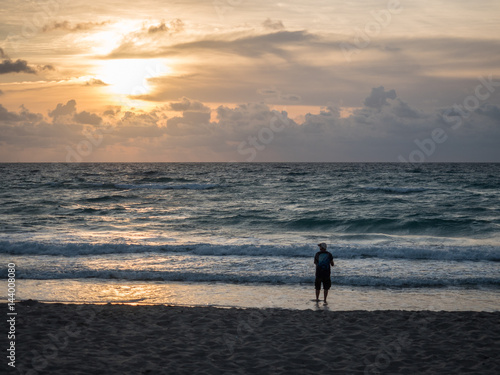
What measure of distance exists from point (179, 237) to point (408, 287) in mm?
13371

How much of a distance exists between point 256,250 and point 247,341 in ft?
35.1

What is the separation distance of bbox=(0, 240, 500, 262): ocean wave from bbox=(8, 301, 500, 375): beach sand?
8.23 meters

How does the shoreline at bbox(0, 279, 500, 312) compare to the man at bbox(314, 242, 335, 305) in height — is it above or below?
below

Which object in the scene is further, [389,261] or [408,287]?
[389,261]

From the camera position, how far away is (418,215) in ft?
99.0

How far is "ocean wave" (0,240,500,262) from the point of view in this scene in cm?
1838

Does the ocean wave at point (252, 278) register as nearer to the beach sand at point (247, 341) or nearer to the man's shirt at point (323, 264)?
the man's shirt at point (323, 264)

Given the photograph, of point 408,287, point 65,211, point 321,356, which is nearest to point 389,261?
point 408,287

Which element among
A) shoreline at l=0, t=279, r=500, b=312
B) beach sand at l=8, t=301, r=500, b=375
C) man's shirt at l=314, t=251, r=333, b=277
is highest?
man's shirt at l=314, t=251, r=333, b=277

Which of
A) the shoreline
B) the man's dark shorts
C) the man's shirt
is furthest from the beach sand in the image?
the man's shirt

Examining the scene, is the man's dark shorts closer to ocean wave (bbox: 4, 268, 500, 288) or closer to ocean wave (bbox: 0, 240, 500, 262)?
ocean wave (bbox: 4, 268, 500, 288)

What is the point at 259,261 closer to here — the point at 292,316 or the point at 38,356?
the point at 292,316

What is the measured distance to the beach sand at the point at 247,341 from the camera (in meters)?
7.34

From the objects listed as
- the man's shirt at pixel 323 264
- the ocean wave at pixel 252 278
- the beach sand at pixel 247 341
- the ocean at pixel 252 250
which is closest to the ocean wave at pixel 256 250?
the ocean at pixel 252 250
